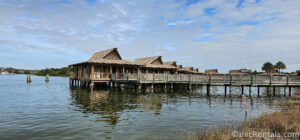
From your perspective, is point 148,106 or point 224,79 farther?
point 224,79

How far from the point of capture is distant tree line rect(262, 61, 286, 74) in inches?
2982

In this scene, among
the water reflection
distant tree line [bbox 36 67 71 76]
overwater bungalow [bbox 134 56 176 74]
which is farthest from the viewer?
distant tree line [bbox 36 67 71 76]

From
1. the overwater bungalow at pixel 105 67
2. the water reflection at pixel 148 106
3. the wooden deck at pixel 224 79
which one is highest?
the overwater bungalow at pixel 105 67

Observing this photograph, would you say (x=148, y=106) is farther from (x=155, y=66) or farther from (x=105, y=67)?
(x=155, y=66)

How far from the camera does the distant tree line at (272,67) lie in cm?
7574

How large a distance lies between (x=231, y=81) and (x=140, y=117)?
19.1 m

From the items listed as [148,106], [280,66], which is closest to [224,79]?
[148,106]

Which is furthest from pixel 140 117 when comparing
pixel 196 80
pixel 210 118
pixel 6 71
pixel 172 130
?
pixel 6 71

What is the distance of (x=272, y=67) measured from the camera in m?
75.2

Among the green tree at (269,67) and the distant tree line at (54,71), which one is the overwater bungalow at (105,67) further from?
the distant tree line at (54,71)

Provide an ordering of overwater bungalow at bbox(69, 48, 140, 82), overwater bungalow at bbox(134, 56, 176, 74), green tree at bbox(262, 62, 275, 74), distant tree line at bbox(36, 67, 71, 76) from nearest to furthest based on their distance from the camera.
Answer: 1. overwater bungalow at bbox(69, 48, 140, 82)
2. overwater bungalow at bbox(134, 56, 176, 74)
3. green tree at bbox(262, 62, 275, 74)
4. distant tree line at bbox(36, 67, 71, 76)

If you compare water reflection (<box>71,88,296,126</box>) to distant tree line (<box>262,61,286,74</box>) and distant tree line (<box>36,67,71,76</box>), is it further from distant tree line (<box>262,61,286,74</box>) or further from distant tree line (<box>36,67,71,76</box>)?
distant tree line (<box>36,67,71,76</box>)

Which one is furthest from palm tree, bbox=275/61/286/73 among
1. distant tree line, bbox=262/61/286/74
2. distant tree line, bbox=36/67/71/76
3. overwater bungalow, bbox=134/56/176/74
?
distant tree line, bbox=36/67/71/76

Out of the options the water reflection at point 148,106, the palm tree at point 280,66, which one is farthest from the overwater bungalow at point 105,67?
the palm tree at point 280,66
